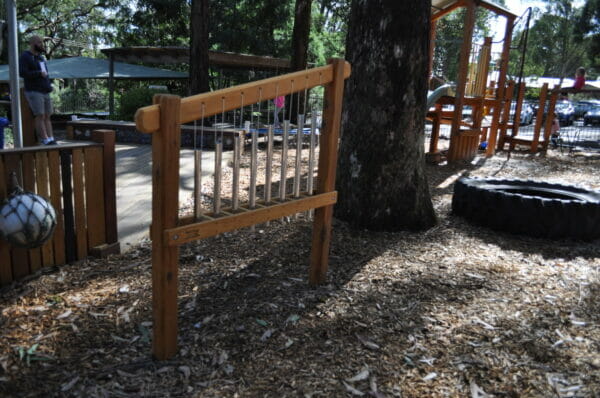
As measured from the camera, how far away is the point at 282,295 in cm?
322

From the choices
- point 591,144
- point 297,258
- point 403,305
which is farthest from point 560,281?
point 591,144

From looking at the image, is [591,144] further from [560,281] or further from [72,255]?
[72,255]

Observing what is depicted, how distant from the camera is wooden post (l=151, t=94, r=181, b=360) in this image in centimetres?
214

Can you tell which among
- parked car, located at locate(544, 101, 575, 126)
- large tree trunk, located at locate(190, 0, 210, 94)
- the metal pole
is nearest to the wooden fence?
the metal pole

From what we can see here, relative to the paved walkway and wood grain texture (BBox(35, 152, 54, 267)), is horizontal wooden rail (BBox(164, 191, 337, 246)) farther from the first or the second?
the paved walkway

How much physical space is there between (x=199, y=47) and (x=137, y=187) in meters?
6.92

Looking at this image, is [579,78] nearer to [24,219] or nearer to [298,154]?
[298,154]

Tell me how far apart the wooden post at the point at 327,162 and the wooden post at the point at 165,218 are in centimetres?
117

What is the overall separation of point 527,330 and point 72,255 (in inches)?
127

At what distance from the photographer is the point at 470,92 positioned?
37.1 feet

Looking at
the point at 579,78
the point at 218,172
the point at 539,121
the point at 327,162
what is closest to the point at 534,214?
the point at 327,162

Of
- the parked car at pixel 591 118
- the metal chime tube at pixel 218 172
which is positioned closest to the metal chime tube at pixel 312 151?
the metal chime tube at pixel 218 172

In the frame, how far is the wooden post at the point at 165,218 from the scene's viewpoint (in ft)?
7.02

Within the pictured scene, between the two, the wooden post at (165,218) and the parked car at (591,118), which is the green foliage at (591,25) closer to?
the parked car at (591,118)
